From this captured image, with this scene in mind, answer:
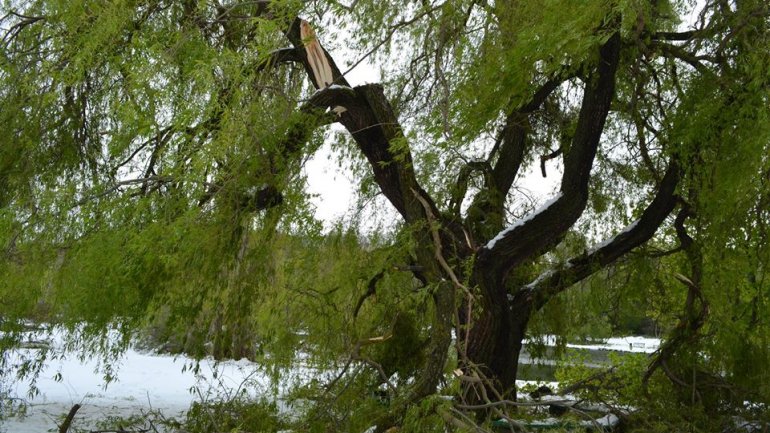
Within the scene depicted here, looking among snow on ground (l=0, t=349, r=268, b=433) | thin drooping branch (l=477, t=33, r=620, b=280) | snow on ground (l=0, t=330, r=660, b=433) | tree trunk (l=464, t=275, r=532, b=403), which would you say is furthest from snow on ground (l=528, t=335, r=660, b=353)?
thin drooping branch (l=477, t=33, r=620, b=280)

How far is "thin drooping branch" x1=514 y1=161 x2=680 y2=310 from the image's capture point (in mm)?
5613

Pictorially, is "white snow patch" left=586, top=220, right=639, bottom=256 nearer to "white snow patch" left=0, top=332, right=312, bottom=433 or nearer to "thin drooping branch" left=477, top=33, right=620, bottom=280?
"thin drooping branch" left=477, top=33, right=620, bottom=280

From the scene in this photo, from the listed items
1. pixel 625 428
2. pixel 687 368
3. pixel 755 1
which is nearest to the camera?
pixel 755 1

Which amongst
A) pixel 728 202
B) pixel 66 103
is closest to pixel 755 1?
pixel 728 202

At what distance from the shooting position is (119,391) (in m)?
7.71

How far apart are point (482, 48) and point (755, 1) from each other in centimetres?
131

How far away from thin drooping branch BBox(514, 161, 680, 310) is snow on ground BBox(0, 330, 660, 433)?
0.87 meters

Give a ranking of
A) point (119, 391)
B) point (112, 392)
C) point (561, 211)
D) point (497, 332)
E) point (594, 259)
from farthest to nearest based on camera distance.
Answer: point (119, 391), point (112, 392), point (594, 259), point (497, 332), point (561, 211)

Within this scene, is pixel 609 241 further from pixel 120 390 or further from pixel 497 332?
pixel 120 390

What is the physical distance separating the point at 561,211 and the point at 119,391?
184 inches

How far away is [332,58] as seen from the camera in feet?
16.6

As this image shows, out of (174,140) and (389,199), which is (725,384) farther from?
(174,140)

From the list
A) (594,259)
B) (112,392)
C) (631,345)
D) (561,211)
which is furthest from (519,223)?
(631,345)

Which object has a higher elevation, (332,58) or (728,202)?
(332,58)
